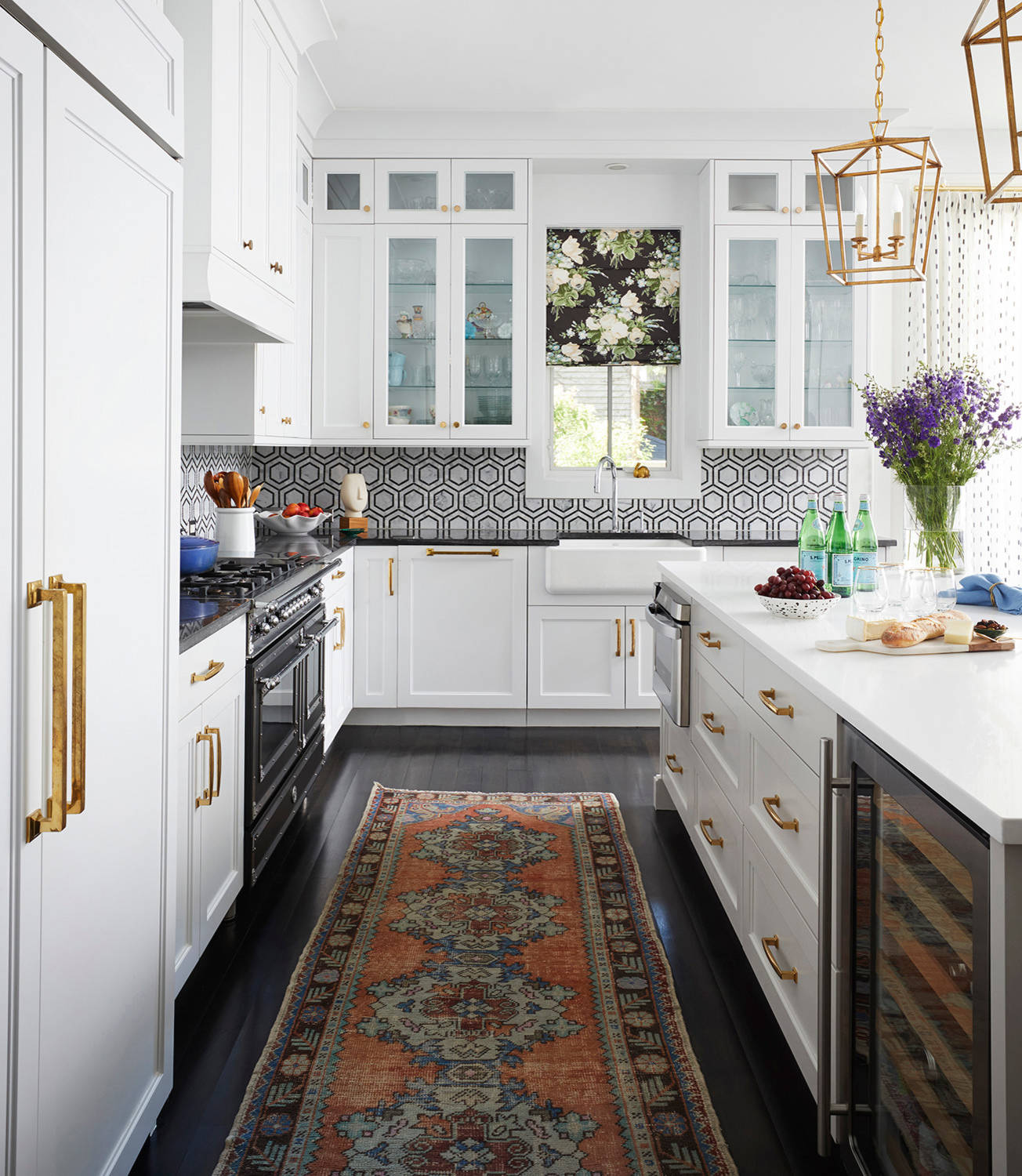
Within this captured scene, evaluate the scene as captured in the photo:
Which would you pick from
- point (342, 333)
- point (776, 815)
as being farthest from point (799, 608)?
point (342, 333)

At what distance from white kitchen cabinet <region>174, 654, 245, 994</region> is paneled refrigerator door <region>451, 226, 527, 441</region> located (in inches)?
99.1

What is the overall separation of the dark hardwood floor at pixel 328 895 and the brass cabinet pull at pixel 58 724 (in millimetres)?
814

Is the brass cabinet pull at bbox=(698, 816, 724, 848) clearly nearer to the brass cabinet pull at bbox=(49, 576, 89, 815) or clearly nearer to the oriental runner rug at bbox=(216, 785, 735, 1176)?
the oriental runner rug at bbox=(216, 785, 735, 1176)

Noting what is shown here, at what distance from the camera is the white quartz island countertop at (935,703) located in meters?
1.18

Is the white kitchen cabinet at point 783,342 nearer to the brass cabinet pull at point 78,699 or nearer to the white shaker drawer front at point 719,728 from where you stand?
the white shaker drawer front at point 719,728

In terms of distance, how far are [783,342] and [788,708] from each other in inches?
132

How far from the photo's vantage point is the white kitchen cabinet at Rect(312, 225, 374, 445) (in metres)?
4.85

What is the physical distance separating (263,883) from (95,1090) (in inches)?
60.2

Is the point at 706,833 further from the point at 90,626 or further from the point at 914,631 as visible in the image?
the point at 90,626

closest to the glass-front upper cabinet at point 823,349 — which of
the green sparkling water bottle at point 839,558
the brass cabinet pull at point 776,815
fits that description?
the green sparkling water bottle at point 839,558

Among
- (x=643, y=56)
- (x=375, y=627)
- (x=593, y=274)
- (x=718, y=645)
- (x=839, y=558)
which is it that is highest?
(x=643, y=56)

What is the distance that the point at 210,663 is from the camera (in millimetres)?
2377

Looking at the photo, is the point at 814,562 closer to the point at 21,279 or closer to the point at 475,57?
the point at 21,279

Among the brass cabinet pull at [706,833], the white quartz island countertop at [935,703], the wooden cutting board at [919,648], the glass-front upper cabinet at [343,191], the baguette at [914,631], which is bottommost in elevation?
the brass cabinet pull at [706,833]
